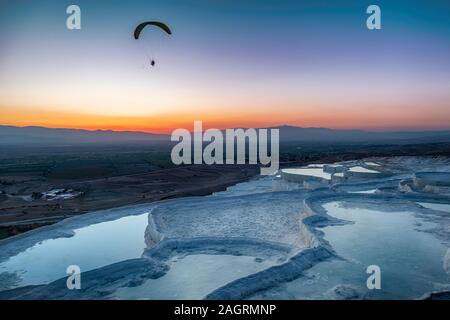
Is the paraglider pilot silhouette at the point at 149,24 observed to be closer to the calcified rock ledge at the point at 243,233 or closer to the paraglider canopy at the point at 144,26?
the paraglider canopy at the point at 144,26

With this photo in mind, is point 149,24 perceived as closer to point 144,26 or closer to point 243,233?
point 144,26

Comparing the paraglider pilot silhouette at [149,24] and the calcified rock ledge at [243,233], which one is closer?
the calcified rock ledge at [243,233]

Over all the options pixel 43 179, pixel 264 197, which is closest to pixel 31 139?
pixel 43 179

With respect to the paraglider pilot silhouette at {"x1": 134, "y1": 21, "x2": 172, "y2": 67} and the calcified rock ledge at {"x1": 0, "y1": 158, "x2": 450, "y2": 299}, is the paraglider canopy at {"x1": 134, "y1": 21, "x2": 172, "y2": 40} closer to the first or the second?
the paraglider pilot silhouette at {"x1": 134, "y1": 21, "x2": 172, "y2": 67}

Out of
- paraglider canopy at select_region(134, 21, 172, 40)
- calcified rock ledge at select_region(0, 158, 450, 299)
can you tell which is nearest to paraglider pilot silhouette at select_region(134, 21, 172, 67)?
paraglider canopy at select_region(134, 21, 172, 40)

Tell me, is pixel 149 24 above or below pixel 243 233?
above

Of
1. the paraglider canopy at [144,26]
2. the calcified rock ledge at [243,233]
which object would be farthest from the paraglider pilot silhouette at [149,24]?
the calcified rock ledge at [243,233]

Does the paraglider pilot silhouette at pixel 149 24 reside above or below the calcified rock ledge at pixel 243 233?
above

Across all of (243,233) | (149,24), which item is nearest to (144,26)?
(149,24)
